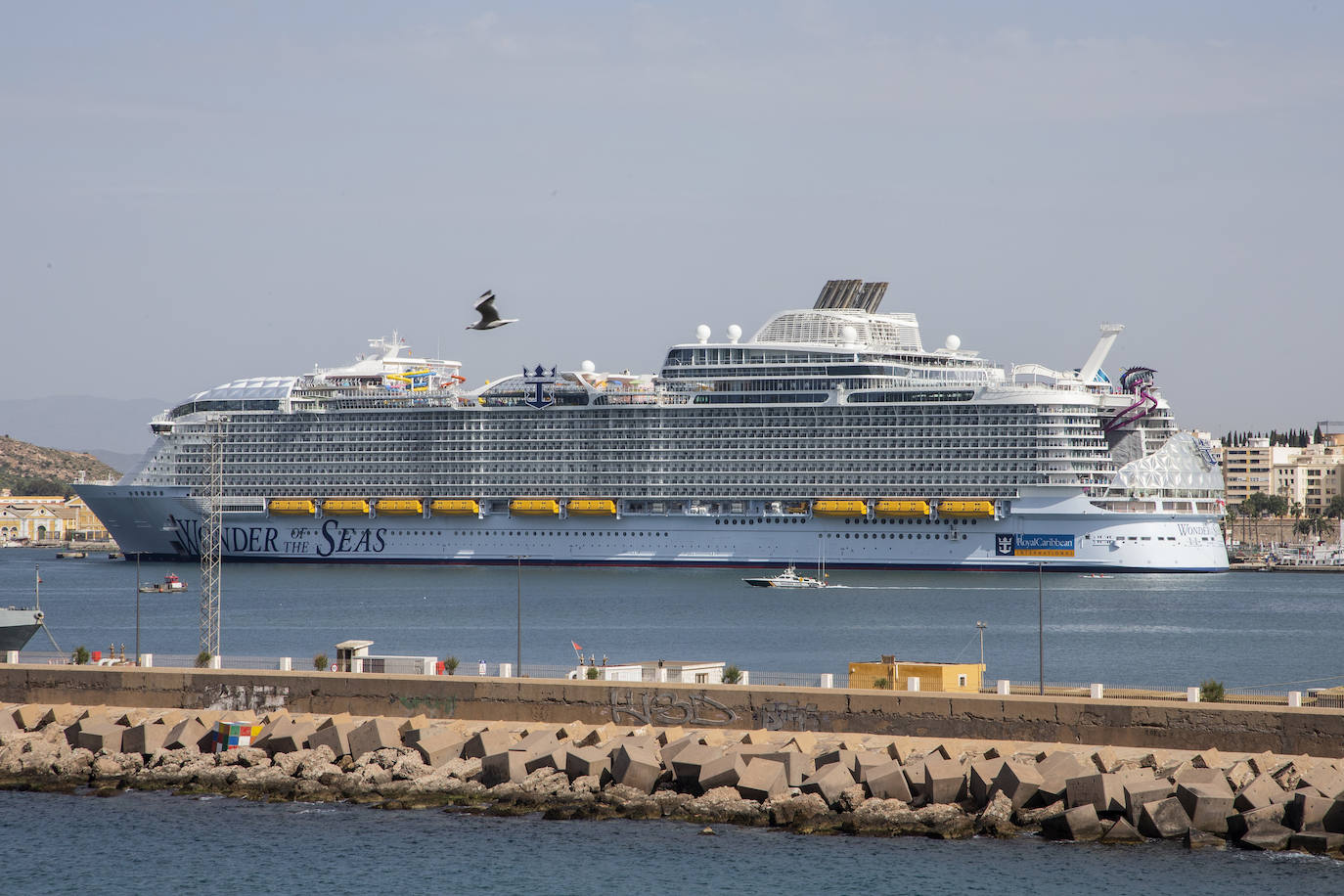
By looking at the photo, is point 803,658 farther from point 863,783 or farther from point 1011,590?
point 1011,590

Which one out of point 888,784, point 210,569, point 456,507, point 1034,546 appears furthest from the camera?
point 456,507

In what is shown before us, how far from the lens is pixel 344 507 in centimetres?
9200

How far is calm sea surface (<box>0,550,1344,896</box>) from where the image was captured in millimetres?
23125

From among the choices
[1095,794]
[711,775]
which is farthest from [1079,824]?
[711,775]

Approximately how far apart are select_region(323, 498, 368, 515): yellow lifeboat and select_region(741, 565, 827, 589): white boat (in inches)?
977

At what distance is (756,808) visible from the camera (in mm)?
25500

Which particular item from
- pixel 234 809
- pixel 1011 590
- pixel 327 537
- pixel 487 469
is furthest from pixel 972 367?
pixel 234 809

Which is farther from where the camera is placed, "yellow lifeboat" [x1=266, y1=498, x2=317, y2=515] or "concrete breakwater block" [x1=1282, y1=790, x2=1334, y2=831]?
"yellow lifeboat" [x1=266, y1=498, x2=317, y2=515]

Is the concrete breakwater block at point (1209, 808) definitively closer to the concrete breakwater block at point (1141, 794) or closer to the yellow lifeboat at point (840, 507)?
the concrete breakwater block at point (1141, 794)

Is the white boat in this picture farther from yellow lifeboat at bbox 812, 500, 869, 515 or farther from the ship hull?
yellow lifeboat at bbox 812, 500, 869, 515

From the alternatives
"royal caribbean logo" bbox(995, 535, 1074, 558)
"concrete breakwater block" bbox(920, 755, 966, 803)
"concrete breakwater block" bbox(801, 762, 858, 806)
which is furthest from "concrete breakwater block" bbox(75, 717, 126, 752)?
"royal caribbean logo" bbox(995, 535, 1074, 558)

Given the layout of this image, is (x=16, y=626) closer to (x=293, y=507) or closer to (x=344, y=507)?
(x=344, y=507)

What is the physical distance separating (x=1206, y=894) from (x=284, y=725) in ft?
50.8

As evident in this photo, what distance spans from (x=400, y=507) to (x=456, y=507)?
3.28 m
